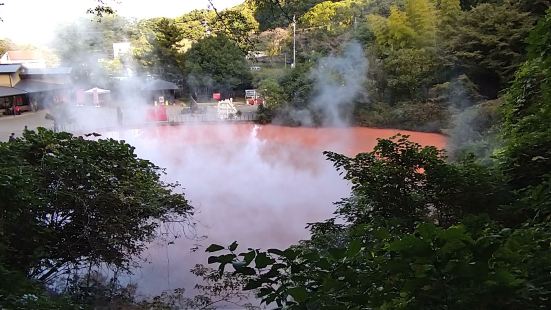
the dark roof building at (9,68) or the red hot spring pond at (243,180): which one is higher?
the dark roof building at (9,68)

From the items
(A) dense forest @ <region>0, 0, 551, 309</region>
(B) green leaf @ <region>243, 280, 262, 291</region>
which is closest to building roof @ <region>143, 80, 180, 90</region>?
(A) dense forest @ <region>0, 0, 551, 309</region>

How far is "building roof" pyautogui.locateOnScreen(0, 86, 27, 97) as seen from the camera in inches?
617

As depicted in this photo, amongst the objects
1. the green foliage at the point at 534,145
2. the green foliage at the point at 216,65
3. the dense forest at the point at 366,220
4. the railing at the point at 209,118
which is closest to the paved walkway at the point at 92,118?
the railing at the point at 209,118

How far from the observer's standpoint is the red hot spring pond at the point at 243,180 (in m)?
4.86

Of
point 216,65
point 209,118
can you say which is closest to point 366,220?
point 209,118

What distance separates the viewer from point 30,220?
8.71 feet

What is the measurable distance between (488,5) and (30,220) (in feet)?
36.7

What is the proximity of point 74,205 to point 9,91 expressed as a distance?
1538cm

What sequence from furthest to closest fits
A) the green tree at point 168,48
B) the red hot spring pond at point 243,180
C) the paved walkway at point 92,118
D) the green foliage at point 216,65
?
the green tree at point 168,48, the green foliage at point 216,65, the paved walkway at point 92,118, the red hot spring pond at point 243,180

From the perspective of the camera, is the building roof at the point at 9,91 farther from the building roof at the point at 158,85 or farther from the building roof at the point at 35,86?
the building roof at the point at 158,85

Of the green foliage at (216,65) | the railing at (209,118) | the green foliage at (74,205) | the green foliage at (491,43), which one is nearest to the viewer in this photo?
the green foliage at (74,205)

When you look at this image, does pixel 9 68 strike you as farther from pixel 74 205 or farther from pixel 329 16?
pixel 74 205

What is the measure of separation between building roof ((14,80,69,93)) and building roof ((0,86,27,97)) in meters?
0.29

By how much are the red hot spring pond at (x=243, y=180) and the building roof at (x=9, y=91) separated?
535cm
